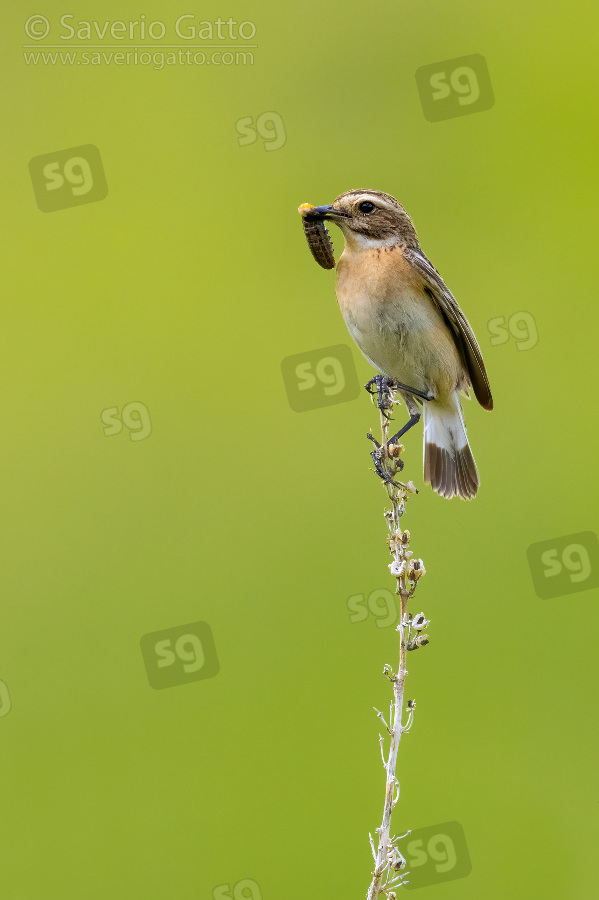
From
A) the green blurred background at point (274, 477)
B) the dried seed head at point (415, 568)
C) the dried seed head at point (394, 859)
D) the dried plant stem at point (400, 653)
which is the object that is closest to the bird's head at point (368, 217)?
the dried plant stem at point (400, 653)

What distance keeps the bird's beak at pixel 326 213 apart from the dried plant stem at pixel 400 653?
1.10 m

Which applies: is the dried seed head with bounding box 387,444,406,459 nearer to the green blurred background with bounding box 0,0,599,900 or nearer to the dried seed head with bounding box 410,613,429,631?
the dried seed head with bounding box 410,613,429,631

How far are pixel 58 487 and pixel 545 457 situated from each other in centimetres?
431

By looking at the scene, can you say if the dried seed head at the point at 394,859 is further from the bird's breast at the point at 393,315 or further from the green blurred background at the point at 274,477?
the green blurred background at the point at 274,477

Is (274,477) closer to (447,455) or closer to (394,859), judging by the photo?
(447,455)

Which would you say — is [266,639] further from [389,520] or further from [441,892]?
[389,520]

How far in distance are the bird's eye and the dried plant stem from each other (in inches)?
46.3

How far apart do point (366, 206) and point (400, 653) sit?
2.38m

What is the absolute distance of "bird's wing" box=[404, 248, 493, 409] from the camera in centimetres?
472

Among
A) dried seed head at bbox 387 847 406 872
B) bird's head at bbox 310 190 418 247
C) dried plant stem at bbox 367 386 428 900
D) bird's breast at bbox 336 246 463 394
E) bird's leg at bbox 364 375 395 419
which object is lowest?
dried seed head at bbox 387 847 406 872

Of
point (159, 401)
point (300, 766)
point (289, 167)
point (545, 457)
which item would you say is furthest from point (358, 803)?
point (289, 167)

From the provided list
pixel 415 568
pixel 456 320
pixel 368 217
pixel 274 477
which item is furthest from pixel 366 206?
pixel 274 477

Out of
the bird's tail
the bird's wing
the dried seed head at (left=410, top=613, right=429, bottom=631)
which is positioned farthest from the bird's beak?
the dried seed head at (left=410, top=613, right=429, bottom=631)

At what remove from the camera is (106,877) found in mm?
6637
